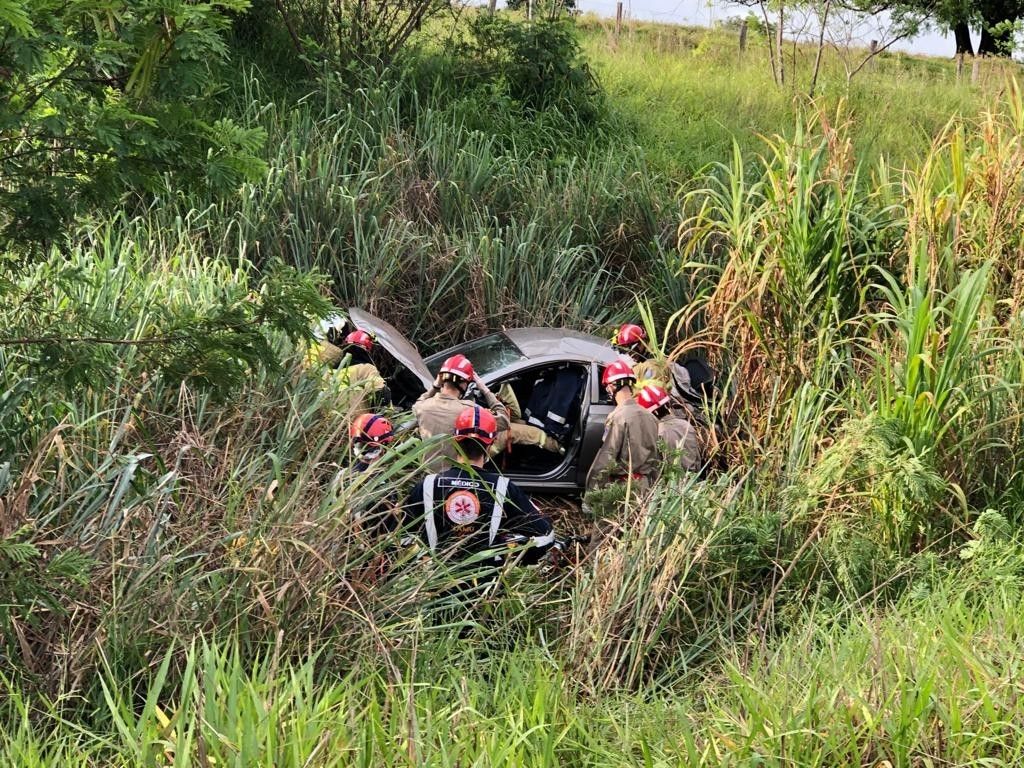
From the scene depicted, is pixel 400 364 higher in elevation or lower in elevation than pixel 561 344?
lower

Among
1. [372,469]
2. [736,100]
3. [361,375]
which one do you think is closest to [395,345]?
[361,375]

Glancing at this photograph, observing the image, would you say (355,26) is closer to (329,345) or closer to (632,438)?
(329,345)

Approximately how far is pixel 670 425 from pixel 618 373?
546 mm

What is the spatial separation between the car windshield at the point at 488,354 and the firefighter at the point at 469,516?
7.19 feet

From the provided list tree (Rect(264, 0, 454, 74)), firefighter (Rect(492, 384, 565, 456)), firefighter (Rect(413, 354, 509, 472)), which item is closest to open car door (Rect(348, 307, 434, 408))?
firefighter (Rect(413, 354, 509, 472))

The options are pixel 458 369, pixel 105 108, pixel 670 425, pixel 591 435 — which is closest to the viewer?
pixel 105 108

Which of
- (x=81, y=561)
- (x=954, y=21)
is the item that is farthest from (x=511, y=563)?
(x=954, y=21)

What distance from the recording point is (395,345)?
7492mm

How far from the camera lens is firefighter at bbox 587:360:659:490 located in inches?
265

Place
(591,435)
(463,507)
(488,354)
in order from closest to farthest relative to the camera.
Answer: (463,507) → (591,435) → (488,354)

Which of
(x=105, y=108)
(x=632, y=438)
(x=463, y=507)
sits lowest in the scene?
(x=632, y=438)

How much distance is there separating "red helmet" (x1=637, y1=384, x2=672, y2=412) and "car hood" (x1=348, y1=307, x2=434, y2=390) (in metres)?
1.37

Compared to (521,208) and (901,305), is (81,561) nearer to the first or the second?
(901,305)

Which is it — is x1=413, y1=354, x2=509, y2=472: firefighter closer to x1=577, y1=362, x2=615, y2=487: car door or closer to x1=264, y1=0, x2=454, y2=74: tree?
x1=577, y1=362, x2=615, y2=487: car door
